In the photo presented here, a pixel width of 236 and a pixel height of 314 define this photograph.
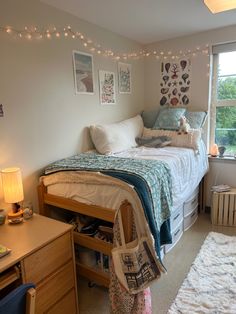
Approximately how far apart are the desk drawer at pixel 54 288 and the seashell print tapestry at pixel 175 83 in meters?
2.57

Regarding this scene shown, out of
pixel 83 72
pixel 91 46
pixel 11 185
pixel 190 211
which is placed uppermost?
pixel 91 46

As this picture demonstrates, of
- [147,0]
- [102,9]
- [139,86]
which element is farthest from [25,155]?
[139,86]

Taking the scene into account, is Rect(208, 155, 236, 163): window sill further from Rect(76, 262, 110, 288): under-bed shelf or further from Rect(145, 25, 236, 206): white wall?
Rect(76, 262, 110, 288): under-bed shelf

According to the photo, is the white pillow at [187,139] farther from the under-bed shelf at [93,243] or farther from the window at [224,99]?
the under-bed shelf at [93,243]

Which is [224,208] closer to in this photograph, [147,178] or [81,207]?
[147,178]

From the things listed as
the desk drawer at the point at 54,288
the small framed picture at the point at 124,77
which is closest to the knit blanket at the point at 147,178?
the desk drawer at the point at 54,288

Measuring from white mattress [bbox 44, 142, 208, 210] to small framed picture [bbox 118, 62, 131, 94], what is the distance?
35.4 inches

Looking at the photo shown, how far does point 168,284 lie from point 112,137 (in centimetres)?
148

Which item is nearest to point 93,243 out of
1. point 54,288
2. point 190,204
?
point 54,288

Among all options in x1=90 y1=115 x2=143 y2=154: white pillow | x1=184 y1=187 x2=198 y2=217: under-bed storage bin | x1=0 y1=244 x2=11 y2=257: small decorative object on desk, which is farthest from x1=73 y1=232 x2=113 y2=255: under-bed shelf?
x1=184 y1=187 x2=198 y2=217: under-bed storage bin

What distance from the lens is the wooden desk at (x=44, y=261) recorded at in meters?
1.26

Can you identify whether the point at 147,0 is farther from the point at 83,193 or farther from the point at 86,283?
the point at 86,283

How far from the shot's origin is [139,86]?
3.48m

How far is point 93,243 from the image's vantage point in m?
1.77
